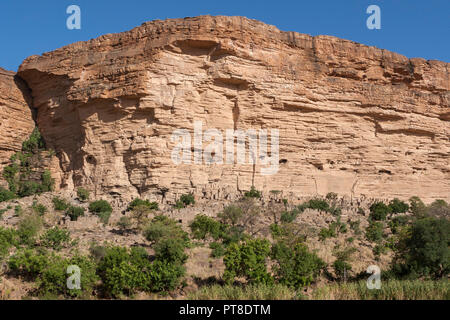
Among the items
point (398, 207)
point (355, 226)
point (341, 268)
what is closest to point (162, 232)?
point (341, 268)

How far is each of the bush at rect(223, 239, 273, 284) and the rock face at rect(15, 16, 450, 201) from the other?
848 cm

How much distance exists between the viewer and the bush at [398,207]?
23938 millimetres

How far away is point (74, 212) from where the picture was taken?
65.4 ft

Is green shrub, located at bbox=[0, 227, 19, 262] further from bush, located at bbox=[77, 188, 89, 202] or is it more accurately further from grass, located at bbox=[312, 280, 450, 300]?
grass, located at bbox=[312, 280, 450, 300]

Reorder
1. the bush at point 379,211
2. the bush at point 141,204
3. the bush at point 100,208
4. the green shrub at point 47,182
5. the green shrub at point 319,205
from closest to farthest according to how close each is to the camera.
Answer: the bush at point 100,208 → the bush at point 141,204 → the bush at point 379,211 → the green shrub at point 319,205 → the green shrub at point 47,182

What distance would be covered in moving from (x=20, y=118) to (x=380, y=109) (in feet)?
68.2

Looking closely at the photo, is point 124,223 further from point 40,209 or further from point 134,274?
point 134,274

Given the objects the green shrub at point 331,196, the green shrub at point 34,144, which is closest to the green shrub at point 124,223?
the green shrub at point 34,144

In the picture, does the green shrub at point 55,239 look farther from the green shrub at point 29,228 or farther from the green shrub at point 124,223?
the green shrub at point 124,223

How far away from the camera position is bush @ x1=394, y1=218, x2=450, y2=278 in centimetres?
1405

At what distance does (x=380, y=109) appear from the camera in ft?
86.2

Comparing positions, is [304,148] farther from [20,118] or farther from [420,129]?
[20,118]

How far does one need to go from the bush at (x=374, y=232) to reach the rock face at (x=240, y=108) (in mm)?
4793
